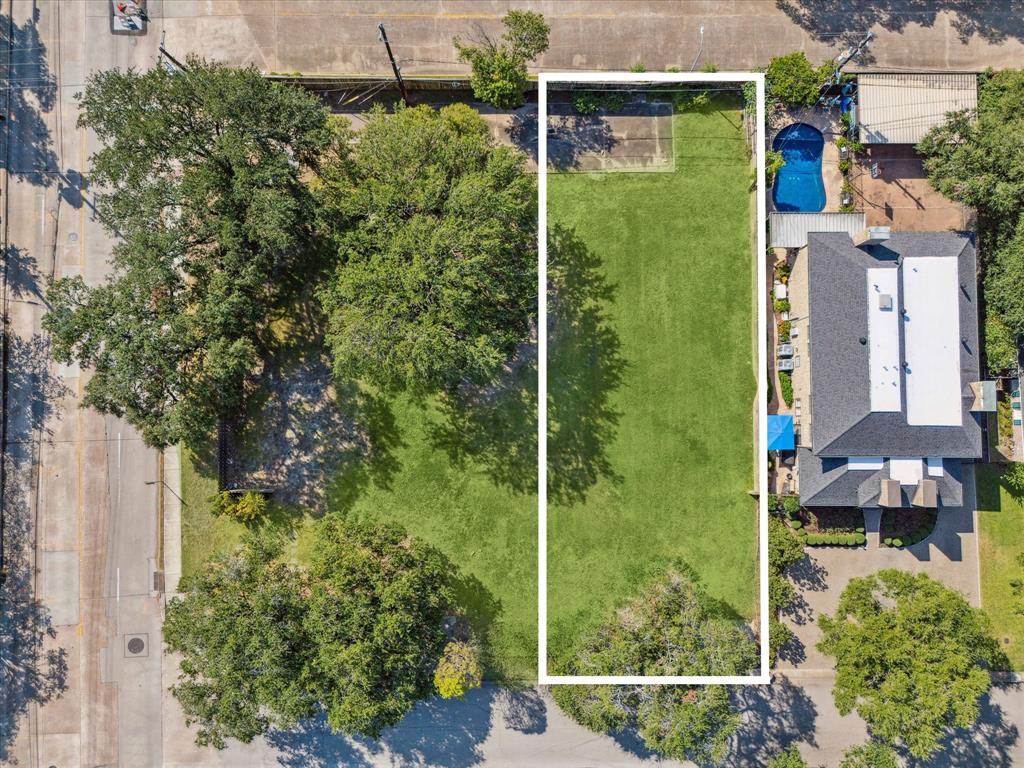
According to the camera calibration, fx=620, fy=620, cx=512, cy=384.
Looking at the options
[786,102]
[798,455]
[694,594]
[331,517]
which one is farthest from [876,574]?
[331,517]

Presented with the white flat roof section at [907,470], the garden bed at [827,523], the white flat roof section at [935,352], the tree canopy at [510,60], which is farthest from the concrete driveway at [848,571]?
the tree canopy at [510,60]

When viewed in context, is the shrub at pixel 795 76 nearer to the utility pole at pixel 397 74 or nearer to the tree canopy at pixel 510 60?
the tree canopy at pixel 510 60

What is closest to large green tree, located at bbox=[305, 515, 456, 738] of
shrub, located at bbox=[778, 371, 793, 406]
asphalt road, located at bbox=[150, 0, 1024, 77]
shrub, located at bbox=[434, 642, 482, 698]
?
shrub, located at bbox=[434, 642, 482, 698]

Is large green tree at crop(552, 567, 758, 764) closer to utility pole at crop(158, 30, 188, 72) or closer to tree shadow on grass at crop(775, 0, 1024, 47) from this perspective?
tree shadow on grass at crop(775, 0, 1024, 47)

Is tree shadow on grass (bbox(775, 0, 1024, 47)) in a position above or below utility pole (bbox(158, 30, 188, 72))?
above

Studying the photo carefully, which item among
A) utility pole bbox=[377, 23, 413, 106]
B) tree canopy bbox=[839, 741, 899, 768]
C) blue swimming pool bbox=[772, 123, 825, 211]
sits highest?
utility pole bbox=[377, 23, 413, 106]

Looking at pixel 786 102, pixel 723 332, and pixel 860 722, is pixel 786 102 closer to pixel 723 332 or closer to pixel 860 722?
pixel 723 332
